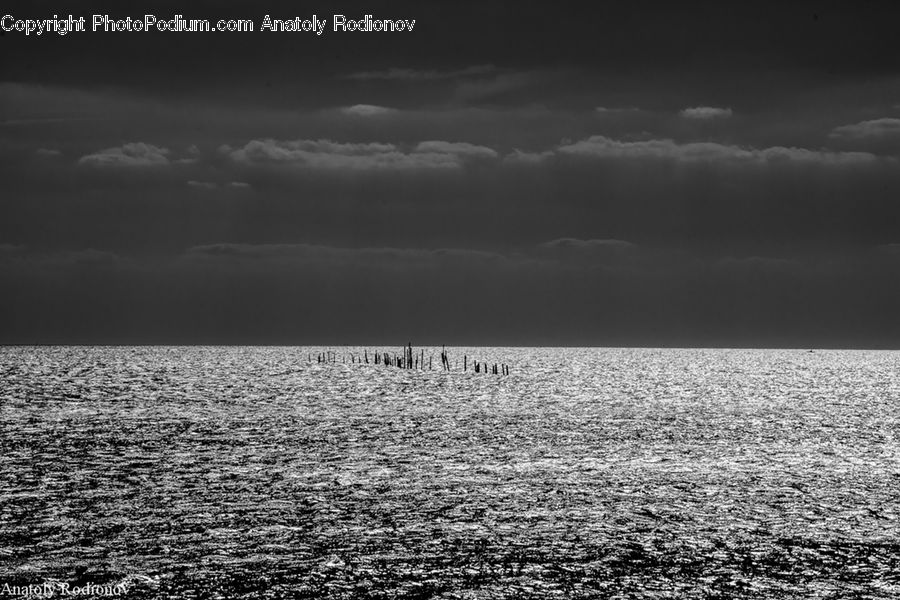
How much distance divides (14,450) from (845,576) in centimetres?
3057

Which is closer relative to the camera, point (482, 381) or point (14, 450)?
point (14, 450)

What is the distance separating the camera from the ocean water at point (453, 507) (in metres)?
16.3

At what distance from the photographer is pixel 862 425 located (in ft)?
162

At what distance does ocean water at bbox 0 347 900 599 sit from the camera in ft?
53.5

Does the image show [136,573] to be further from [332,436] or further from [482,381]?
[482,381]

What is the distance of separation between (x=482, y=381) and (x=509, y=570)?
85.2 meters

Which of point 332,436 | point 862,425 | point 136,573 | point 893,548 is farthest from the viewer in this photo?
point 862,425

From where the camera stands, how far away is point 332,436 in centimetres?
4231

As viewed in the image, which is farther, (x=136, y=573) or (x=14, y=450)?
(x=14, y=450)

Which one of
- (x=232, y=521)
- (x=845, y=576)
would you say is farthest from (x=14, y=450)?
(x=845, y=576)

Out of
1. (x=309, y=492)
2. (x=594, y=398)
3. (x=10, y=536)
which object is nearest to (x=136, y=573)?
(x=10, y=536)

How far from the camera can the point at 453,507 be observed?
23.2m

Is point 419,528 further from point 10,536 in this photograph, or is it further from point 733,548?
point 10,536

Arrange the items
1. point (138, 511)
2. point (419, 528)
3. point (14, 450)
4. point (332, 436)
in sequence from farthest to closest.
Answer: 1. point (332, 436)
2. point (14, 450)
3. point (138, 511)
4. point (419, 528)
